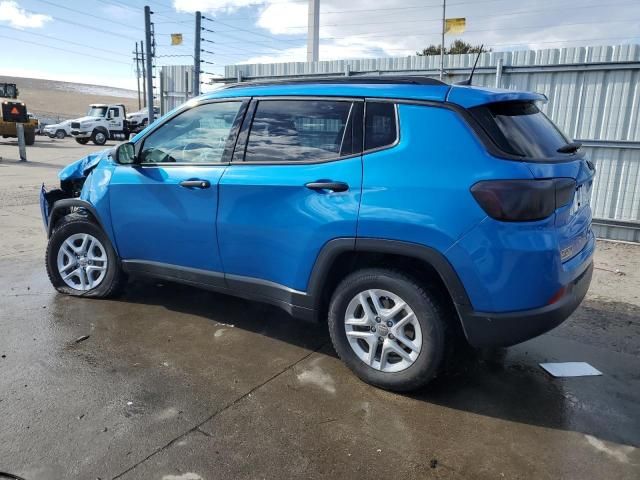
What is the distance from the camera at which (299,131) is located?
344 centimetres

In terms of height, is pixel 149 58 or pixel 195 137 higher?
pixel 149 58

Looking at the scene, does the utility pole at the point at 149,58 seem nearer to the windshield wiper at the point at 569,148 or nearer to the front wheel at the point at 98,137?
the windshield wiper at the point at 569,148

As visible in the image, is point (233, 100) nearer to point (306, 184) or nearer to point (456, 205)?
point (306, 184)

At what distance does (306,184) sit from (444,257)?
0.97 m

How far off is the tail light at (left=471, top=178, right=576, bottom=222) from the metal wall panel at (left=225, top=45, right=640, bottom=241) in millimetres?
4939

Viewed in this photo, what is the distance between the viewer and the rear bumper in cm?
278

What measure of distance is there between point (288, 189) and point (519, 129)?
55.9 inches

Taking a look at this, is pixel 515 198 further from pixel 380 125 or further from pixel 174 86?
pixel 174 86

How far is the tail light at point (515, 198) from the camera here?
8.68 feet

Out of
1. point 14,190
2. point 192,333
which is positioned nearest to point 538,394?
point 192,333

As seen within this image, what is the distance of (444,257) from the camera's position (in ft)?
9.27

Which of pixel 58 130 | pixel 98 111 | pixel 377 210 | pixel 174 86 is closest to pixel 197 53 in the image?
pixel 174 86

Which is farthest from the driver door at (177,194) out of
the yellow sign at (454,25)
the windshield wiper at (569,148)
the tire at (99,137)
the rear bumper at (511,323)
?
the tire at (99,137)

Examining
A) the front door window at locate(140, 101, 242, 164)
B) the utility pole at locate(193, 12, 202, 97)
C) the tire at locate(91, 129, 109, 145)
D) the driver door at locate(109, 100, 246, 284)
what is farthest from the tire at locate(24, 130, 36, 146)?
the front door window at locate(140, 101, 242, 164)
